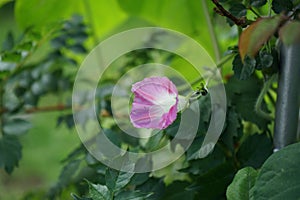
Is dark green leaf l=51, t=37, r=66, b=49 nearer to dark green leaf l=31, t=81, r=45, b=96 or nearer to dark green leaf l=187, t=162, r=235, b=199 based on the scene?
dark green leaf l=31, t=81, r=45, b=96

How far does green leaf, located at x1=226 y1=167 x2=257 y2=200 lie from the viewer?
539mm

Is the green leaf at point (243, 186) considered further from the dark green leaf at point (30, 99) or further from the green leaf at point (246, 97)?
the dark green leaf at point (30, 99)

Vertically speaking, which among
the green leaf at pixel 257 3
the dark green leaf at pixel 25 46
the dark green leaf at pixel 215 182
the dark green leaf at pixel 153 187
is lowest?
the dark green leaf at pixel 215 182

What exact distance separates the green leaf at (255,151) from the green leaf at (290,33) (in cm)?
25

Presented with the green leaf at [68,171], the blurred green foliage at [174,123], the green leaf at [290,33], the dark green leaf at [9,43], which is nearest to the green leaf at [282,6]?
the blurred green foliage at [174,123]

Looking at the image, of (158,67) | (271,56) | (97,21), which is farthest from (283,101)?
(97,21)

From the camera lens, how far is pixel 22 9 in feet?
3.24

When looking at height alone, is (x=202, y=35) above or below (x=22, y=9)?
below

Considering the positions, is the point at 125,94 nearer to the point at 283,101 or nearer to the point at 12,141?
the point at 12,141

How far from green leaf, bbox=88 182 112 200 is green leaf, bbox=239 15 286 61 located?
0.19m

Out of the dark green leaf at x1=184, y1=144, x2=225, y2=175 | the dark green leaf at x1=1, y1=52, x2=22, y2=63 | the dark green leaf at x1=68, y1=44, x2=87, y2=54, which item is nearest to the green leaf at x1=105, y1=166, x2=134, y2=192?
the dark green leaf at x1=184, y1=144, x2=225, y2=175

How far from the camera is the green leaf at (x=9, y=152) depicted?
769 millimetres

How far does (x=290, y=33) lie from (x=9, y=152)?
1.54 feet

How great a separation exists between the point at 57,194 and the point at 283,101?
38 cm
